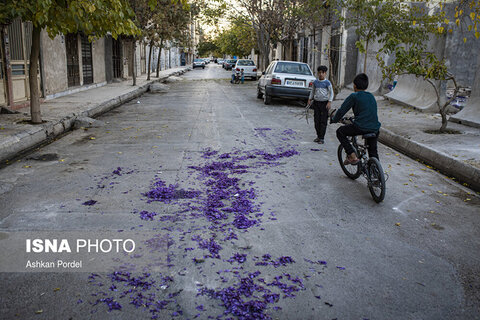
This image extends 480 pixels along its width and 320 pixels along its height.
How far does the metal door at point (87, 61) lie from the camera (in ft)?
72.6

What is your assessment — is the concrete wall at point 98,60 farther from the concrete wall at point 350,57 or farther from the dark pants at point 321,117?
the dark pants at point 321,117

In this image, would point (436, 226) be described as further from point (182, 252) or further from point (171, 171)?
point (171, 171)

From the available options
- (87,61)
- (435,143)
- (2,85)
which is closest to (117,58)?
(87,61)

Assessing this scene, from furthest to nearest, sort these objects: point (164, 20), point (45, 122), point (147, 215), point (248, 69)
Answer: point (248, 69), point (164, 20), point (45, 122), point (147, 215)

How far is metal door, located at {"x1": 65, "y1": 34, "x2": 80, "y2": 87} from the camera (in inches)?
769

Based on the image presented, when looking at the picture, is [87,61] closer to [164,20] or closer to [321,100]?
[164,20]

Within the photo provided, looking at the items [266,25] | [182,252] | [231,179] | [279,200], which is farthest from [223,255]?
[266,25]

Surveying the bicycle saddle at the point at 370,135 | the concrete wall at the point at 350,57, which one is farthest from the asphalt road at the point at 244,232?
the concrete wall at the point at 350,57

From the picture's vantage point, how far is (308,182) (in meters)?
6.35

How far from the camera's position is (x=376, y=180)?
554 cm

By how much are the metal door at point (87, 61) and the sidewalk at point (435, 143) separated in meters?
16.0

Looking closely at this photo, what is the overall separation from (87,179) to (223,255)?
328cm

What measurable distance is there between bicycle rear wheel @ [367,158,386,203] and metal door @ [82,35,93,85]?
19.6m

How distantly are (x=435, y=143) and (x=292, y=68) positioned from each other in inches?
339
